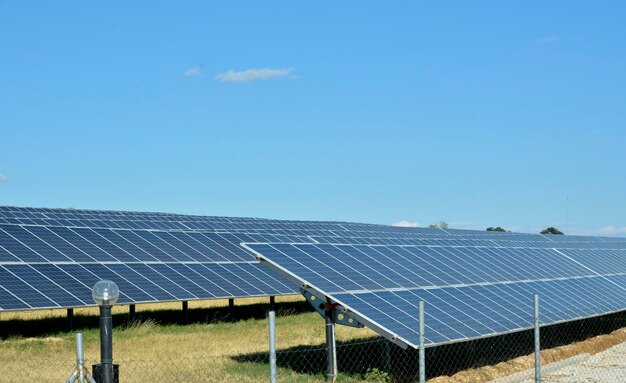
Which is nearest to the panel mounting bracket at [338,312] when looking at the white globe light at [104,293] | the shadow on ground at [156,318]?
the white globe light at [104,293]

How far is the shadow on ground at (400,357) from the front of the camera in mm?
14664

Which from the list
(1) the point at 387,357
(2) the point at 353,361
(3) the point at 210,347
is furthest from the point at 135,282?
(1) the point at 387,357

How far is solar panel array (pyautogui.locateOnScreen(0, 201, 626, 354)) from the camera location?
14.9m

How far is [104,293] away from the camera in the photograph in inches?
293

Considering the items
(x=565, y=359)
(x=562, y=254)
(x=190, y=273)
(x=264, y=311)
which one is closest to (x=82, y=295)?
(x=190, y=273)

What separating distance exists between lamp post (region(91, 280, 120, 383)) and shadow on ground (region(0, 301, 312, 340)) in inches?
544

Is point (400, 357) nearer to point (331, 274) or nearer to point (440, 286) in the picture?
point (440, 286)

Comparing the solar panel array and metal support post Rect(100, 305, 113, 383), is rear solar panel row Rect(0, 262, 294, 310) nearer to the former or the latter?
the solar panel array

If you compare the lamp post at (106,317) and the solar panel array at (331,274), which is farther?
the solar panel array at (331,274)

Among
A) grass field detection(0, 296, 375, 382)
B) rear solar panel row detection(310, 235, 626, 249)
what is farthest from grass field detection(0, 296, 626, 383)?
rear solar panel row detection(310, 235, 626, 249)

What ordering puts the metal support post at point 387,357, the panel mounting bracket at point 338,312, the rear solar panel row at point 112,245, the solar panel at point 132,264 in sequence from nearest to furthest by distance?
the panel mounting bracket at point 338,312, the metal support post at point 387,357, the solar panel at point 132,264, the rear solar panel row at point 112,245

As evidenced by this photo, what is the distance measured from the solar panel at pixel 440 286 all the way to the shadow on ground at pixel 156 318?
7418 millimetres

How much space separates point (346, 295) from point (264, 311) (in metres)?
14.4

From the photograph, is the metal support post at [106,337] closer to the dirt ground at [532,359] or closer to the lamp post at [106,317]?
the lamp post at [106,317]
